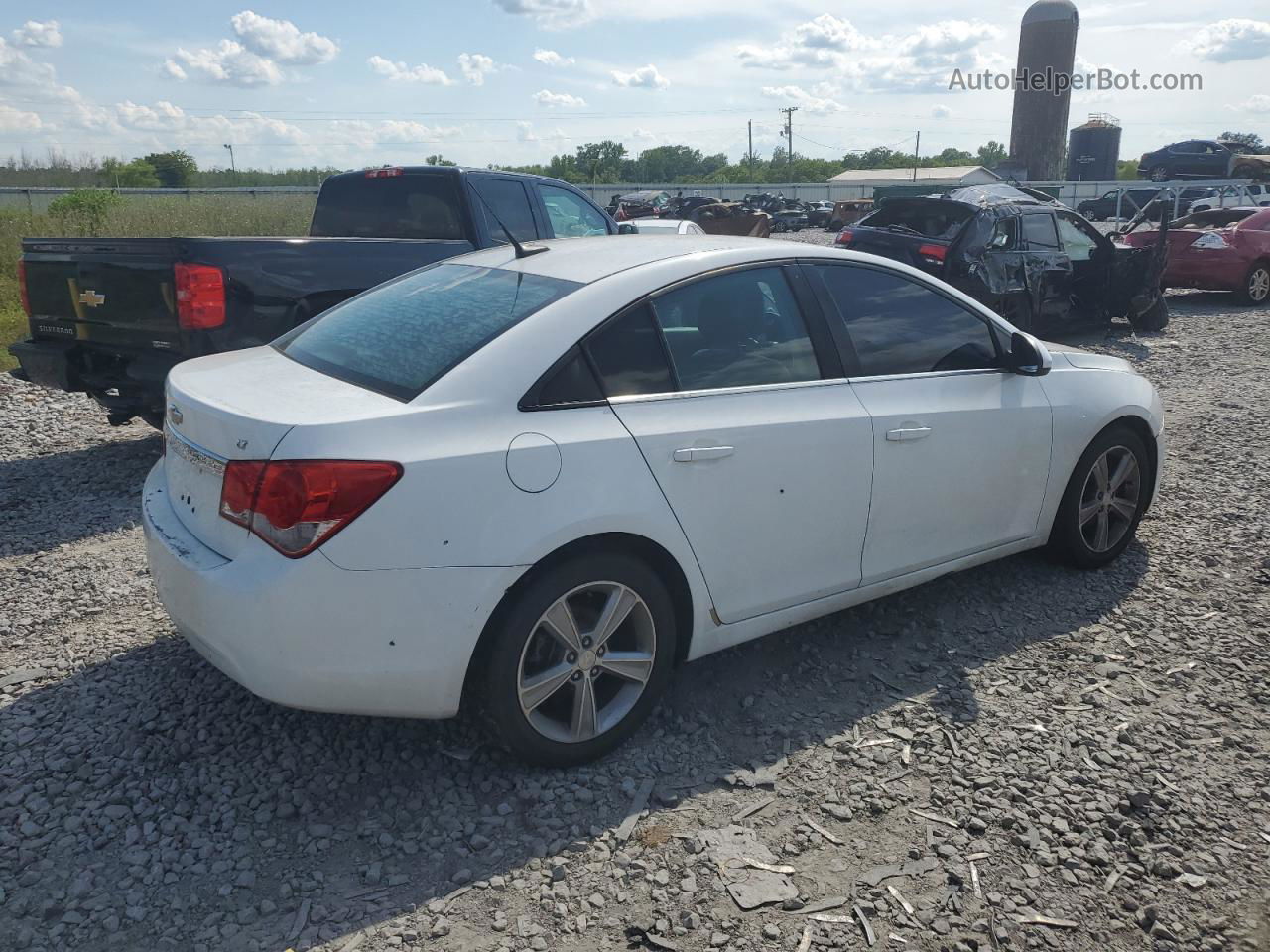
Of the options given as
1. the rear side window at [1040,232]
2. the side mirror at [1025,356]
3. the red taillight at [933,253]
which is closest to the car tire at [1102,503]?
the side mirror at [1025,356]

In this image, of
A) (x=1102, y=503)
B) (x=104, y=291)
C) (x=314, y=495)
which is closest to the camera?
(x=314, y=495)

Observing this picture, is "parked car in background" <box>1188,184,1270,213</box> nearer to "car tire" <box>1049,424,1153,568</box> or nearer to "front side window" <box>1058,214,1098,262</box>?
"front side window" <box>1058,214,1098,262</box>

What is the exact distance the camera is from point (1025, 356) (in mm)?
4289

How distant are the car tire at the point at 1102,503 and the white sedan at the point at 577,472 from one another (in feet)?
1.16

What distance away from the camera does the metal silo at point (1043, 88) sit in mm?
58094

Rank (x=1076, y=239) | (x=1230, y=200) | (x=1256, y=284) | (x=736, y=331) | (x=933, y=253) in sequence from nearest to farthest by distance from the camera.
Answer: (x=736, y=331) < (x=933, y=253) < (x=1076, y=239) < (x=1256, y=284) < (x=1230, y=200)

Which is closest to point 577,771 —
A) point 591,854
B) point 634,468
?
point 591,854

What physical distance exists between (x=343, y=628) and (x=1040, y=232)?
34.0ft

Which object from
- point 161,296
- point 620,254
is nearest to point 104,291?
point 161,296

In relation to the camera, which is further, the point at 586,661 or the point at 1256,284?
the point at 1256,284

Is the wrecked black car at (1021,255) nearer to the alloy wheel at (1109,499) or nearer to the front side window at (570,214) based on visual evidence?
the front side window at (570,214)

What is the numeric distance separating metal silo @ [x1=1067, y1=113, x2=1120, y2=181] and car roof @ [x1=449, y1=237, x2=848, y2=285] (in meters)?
69.3

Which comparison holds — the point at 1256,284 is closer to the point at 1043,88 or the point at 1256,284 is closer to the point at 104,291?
the point at 104,291

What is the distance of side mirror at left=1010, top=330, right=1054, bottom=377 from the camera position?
14.0 ft
